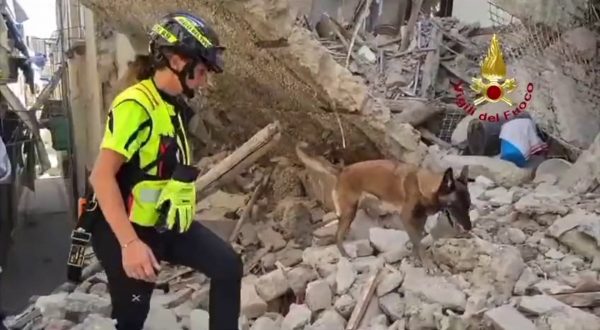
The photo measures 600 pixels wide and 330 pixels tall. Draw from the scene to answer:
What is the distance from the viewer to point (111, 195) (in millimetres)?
2396

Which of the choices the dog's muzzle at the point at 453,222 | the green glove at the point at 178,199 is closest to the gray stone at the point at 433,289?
the dog's muzzle at the point at 453,222

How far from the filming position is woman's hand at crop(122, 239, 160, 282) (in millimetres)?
2408

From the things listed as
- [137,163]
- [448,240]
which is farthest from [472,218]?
[137,163]

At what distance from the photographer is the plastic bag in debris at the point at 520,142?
6.04 metres

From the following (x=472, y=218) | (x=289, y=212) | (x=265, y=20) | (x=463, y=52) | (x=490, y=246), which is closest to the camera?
(x=490, y=246)

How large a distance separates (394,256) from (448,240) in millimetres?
381

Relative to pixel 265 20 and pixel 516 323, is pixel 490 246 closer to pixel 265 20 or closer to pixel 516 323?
pixel 516 323

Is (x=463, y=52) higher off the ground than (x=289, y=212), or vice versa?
(x=463, y=52)

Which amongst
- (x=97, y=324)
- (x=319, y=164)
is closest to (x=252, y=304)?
(x=97, y=324)

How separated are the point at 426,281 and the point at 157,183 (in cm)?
206

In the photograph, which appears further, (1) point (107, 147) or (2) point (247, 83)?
(2) point (247, 83)

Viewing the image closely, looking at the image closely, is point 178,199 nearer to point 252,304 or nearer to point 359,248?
point 252,304

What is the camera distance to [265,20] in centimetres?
443

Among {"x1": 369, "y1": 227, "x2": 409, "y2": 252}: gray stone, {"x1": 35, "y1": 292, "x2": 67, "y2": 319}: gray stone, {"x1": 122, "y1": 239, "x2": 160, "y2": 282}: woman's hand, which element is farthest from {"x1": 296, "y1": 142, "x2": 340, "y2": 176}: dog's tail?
{"x1": 122, "y1": 239, "x2": 160, "y2": 282}: woman's hand
